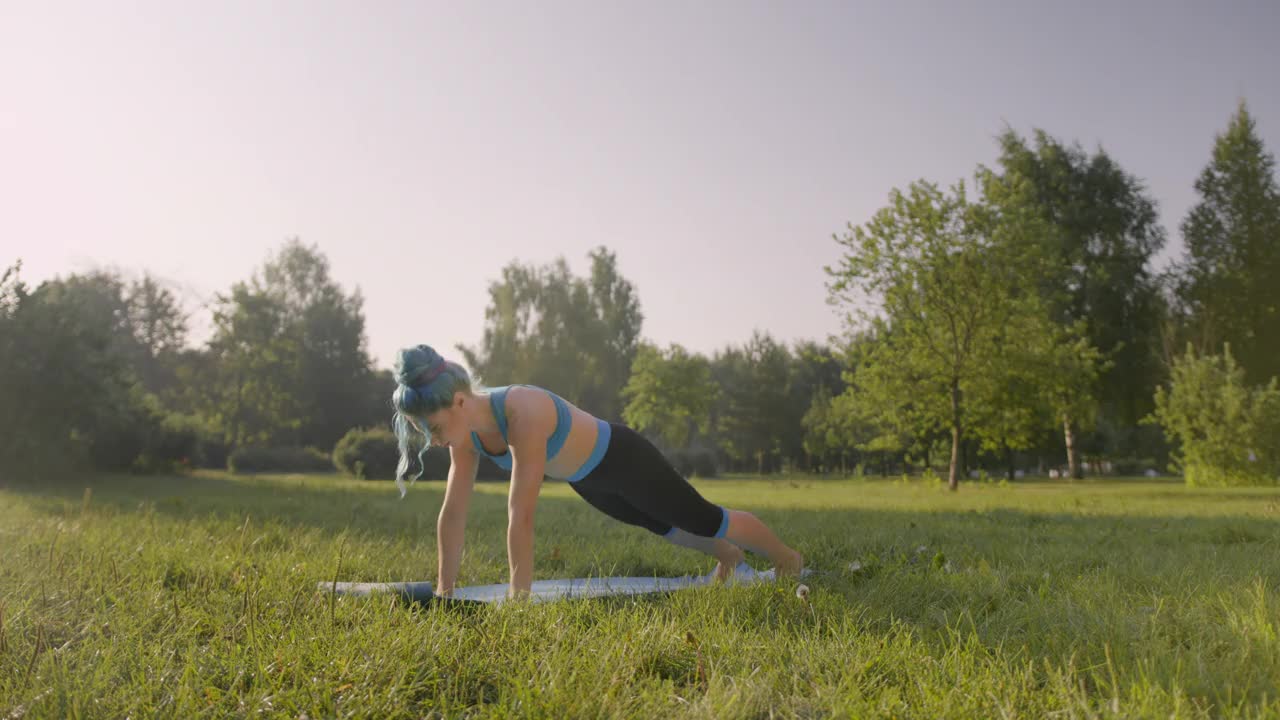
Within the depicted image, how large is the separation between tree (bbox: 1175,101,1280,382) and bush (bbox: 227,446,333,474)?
34510 mm

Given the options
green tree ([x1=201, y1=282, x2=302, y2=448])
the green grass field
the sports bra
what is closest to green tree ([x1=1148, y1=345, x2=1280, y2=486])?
the green grass field

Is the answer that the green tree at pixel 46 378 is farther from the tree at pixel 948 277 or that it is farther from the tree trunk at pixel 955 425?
the tree trunk at pixel 955 425

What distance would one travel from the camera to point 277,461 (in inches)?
1223

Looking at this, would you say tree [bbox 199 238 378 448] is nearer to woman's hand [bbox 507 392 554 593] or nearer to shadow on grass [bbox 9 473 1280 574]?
shadow on grass [bbox 9 473 1280 574]

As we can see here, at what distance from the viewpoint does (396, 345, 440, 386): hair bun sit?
3.47 metres

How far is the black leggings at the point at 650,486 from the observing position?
4020 millimetres

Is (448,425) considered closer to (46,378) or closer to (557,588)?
(557,588)

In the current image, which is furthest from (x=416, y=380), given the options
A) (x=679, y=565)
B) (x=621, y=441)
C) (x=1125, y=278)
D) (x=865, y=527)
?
(x=1125, y=278)

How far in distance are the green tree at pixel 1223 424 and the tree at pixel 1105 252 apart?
9.19 meters

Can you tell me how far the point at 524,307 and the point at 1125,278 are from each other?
90.3 feet

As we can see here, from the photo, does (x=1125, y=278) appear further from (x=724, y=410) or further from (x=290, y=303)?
(x=290, y=303)

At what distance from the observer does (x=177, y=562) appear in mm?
4020

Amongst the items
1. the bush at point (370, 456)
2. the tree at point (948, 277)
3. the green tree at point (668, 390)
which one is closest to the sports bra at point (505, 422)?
the tree at point (948, 277)

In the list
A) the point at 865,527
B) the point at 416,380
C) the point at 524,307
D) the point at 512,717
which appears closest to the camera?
the point at 512,717
